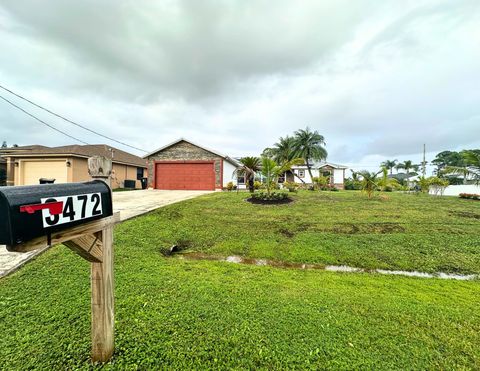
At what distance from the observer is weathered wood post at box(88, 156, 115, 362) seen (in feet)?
5.77

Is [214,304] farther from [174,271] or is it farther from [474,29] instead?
[474,29]

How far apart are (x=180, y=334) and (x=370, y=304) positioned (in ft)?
8.58

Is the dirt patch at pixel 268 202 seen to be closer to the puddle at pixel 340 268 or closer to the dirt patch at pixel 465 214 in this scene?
the puddle at pixel 340 268

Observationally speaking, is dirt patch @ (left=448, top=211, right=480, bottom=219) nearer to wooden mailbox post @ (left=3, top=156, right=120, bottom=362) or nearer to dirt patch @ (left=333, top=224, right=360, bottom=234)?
dirt patch @ (left=333, top=224, right=360, bottom=234)

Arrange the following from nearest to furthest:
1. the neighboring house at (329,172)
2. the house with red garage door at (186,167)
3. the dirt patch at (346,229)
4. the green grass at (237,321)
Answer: the green grass at (237,321)
the dirt patch at (346,229)
the house with red garage door at (186,167)
the neighboring house at (329,172)

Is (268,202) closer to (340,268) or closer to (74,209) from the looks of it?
(340,268)

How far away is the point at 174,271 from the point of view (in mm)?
3961

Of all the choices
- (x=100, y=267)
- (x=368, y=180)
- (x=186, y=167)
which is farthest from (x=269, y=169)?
(x=100, y=267)

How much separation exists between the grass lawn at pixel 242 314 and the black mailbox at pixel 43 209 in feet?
4.65

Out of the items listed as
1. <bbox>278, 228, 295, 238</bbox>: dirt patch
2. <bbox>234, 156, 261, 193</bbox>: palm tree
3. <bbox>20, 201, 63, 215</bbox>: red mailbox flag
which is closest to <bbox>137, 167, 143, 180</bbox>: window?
<bbox>234, 156, 261, 193</bbox>: palm tree

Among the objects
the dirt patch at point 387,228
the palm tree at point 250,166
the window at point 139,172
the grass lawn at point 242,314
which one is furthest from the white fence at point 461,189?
the window at point 139,172

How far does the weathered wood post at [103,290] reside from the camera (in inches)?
69.3

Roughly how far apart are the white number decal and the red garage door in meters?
16.8

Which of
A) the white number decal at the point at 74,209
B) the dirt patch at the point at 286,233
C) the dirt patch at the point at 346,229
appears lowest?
the dirt patch at the point at 286,233
